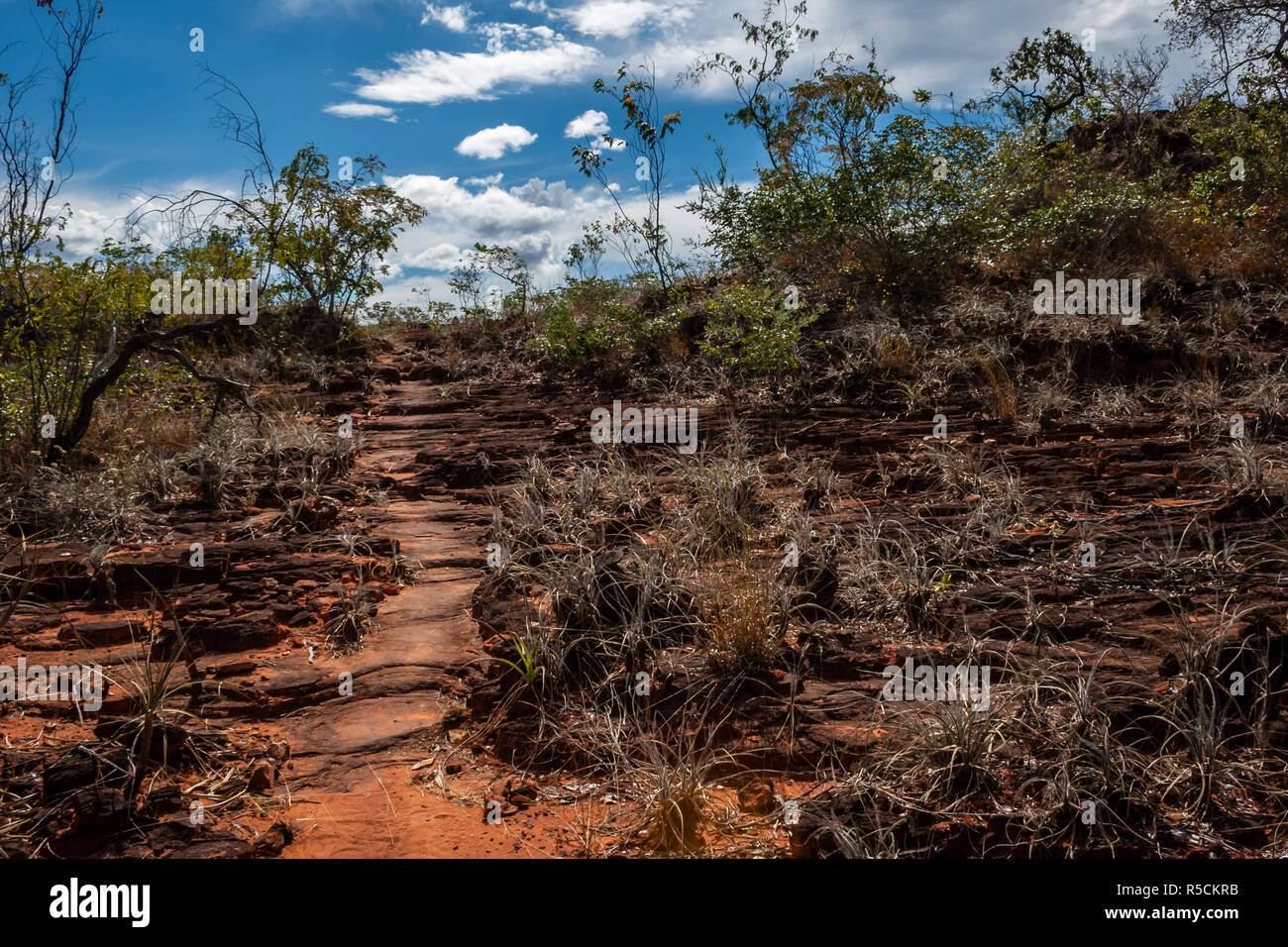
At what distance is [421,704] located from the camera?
11.6ft

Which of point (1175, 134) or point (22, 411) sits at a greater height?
point (1175, 134)

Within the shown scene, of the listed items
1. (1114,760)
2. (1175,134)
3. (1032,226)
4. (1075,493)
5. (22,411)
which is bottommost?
(1114,760)

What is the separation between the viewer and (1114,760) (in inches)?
99.1

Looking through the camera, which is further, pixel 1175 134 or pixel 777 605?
pixel 1175 134

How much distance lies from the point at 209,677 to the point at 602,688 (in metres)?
1.88
